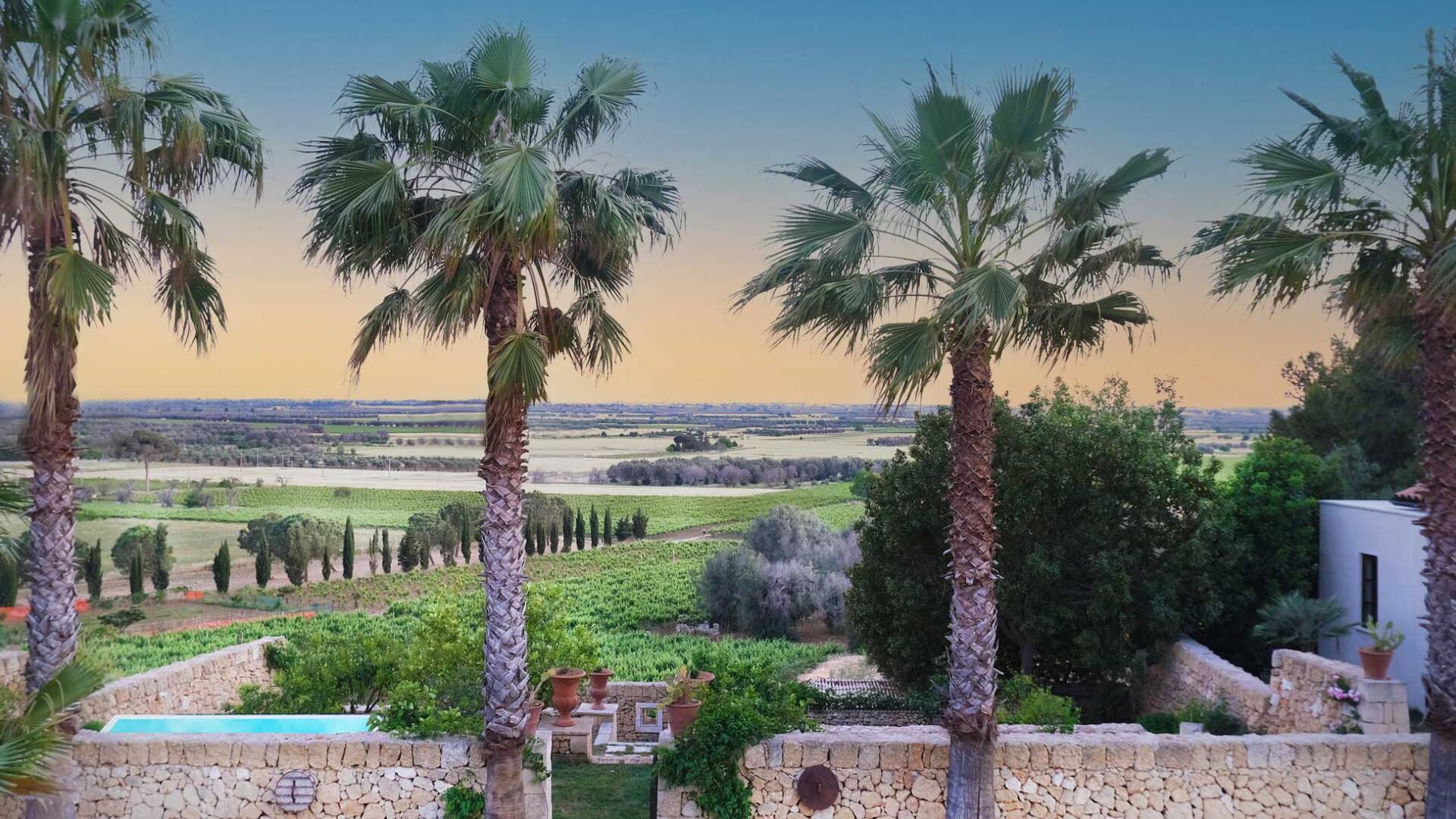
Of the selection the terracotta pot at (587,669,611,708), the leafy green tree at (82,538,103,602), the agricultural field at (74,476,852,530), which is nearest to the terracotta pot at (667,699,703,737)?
the terracotta pot at (587,669,611,708)

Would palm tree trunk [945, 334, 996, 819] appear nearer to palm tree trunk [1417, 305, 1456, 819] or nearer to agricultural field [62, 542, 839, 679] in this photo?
palm tree trunk [1417, 305, 1456, 819]

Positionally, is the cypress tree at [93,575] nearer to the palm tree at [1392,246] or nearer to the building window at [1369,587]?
the palm tree at [1392,246]

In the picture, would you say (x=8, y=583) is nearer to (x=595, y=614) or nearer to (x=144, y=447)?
(x=144, y=447)

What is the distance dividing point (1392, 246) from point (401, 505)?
25302 millimetres

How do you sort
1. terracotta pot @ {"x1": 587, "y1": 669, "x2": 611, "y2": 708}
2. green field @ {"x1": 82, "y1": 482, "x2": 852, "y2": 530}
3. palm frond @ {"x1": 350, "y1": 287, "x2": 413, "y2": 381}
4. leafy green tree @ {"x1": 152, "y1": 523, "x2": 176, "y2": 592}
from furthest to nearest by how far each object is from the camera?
1. green field @ {"x1": 82, "y1": 482, "x2": 852, "y2": 530}
2. leafy green tree @ {"x1": 152, "y1": 523, "x2": 176, "y2": 592}
3. terracotta pot @ {"x1": 587, "y1": 669, "x2": 611, "y2": 708}
4. palm frond @ {"x1": 350, "y1": 287, "x2": 413, "y2": 381}

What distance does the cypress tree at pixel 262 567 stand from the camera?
2519cm

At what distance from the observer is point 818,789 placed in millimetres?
9242

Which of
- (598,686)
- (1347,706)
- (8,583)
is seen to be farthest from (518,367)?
(8,583)

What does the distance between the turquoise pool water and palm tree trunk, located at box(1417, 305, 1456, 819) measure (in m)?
9.75

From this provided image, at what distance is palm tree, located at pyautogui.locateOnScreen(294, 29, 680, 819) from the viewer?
338 inches

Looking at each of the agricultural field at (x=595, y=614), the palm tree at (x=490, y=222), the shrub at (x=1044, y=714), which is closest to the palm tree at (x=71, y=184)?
the palm tree at (x=490, y=222)

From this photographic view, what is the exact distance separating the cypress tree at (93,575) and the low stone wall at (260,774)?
16.1 m

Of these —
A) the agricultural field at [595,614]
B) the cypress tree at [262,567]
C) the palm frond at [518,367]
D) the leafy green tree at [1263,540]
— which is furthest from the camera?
the cypress tree at [262,567]

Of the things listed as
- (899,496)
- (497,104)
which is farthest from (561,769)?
(497,104)
